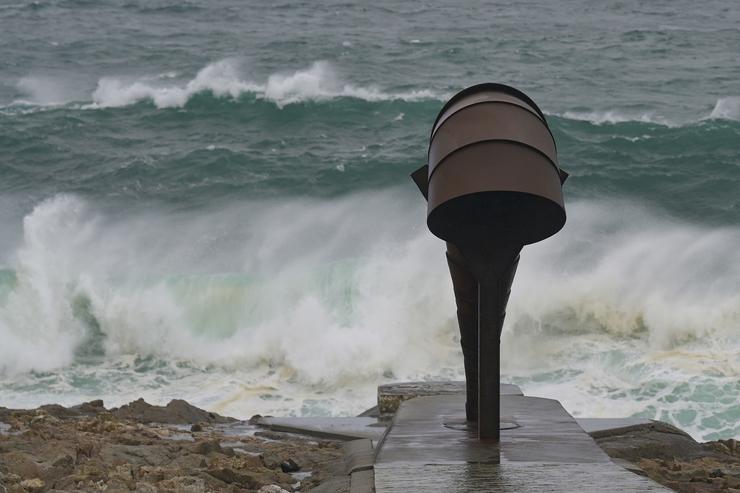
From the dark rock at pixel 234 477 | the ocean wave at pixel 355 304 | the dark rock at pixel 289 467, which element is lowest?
the dark rock at pixel 234 477

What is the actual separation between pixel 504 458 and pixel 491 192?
0.81 metres

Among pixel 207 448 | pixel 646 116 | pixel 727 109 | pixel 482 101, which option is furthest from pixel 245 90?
pixel 482 101

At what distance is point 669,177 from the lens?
50.8ft

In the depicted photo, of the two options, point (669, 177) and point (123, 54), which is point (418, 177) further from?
point (123, 54)

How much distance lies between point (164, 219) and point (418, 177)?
11.3 metres

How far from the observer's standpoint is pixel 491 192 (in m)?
3.09

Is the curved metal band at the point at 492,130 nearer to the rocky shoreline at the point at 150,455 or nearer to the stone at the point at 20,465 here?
the rocky shoreline at the point at 150,455

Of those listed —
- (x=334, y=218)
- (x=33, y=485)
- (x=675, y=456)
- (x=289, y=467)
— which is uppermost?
(x=334, y=218)

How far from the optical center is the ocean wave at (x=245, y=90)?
790 inches

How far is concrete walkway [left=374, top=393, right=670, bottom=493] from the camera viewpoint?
9.24 feet

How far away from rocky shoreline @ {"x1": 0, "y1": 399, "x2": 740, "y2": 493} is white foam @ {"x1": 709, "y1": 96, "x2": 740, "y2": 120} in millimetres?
13375

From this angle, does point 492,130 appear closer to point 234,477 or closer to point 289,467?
point 234,477

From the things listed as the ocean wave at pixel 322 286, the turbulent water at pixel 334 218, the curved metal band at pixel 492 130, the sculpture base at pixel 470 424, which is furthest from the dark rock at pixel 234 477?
the ocean wave at pixel 322 286

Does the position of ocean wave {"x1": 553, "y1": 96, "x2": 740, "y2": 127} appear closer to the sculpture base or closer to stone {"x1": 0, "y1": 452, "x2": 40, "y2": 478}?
the sculpture base
